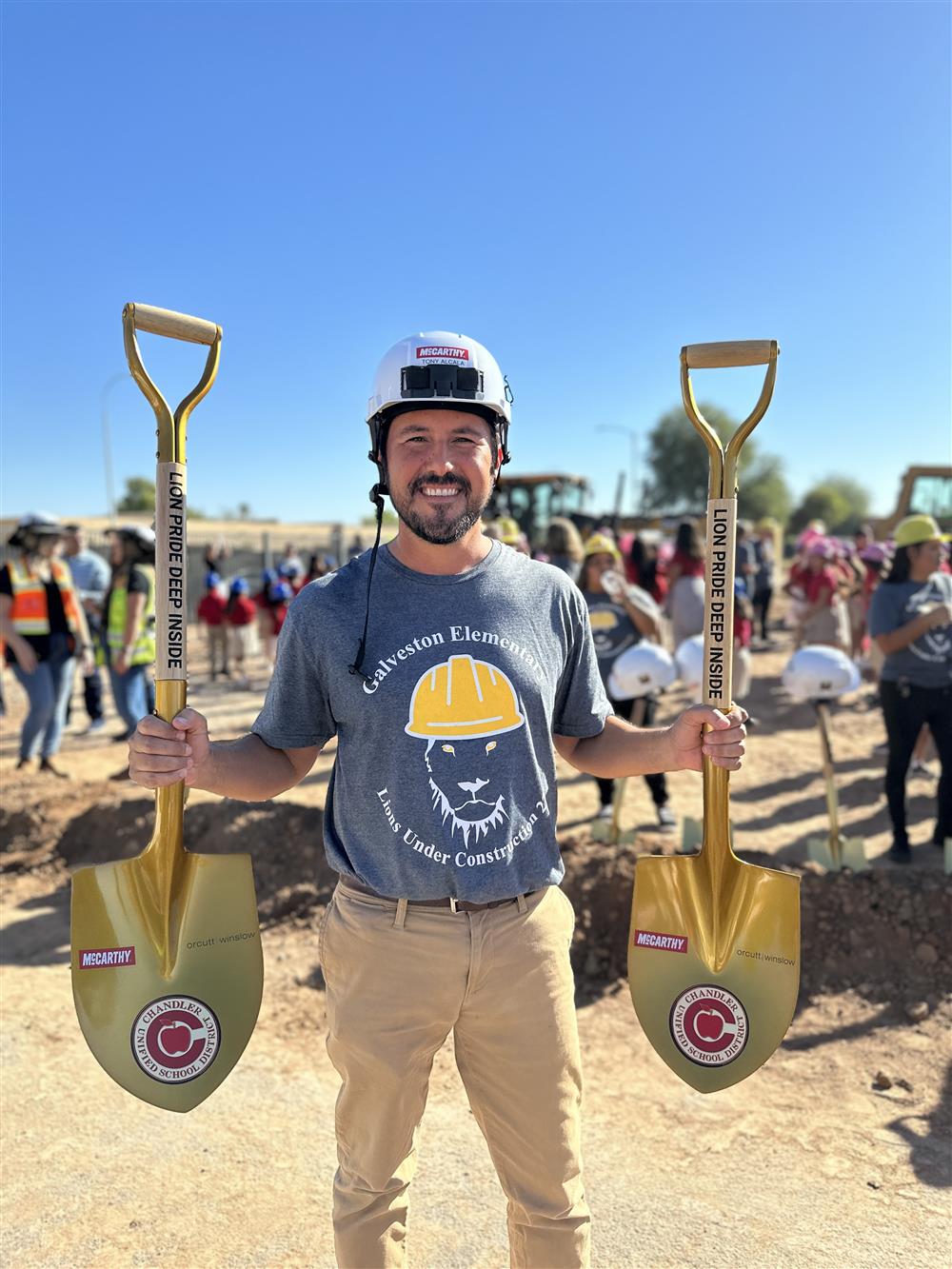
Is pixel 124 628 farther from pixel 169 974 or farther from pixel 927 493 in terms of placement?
pixel 927 493

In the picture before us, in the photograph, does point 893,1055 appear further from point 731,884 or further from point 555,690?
point 555,690

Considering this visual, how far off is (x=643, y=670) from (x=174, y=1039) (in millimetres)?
3799

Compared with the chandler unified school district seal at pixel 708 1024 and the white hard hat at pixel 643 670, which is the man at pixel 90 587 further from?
the chandler unified school district seal at pixel 708 1024

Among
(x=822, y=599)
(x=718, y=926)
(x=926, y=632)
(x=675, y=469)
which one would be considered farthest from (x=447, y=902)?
(x=675, y=469)

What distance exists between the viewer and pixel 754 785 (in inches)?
319

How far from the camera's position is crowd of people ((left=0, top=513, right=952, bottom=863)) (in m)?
5.42

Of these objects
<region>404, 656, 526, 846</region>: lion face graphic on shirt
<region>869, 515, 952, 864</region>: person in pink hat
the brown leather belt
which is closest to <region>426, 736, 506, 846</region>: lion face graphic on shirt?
<region>404, 656, 526, 846</region>: lion face graphic on shirt

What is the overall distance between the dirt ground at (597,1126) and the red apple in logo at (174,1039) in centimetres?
90

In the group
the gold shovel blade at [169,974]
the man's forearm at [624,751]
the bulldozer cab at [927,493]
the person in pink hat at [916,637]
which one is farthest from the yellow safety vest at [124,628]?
the bulldozer cab at [927,493]

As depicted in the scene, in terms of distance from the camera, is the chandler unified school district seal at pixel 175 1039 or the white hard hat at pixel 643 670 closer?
the chandler unified school district seal at pixel 175 1039

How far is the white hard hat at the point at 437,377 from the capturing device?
78.3 inches

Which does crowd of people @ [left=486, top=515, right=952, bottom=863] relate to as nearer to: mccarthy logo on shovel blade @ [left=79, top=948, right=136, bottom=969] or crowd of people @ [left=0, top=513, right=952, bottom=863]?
crowd of people @ [left=0, top=513, right=952, bottom=863]

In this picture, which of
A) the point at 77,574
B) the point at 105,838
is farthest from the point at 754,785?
the point at 77,574

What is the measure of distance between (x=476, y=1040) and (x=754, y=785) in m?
6.65
